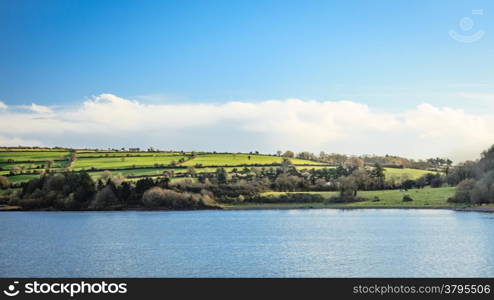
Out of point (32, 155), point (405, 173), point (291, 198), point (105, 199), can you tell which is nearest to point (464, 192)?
point (405, 173)

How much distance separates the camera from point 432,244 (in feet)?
221

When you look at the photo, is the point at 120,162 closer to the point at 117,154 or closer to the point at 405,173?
the point at 117,154

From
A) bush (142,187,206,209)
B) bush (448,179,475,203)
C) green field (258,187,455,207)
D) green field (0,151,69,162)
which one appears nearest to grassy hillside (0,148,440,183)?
green field (0,151,69,162)

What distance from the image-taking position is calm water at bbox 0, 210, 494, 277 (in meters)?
50.3

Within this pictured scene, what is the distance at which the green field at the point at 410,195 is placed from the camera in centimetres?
13638

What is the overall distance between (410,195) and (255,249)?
88.6m

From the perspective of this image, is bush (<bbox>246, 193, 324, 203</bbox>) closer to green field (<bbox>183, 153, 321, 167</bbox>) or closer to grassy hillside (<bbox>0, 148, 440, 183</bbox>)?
grassy hillside (<bbox>0, 148, 440, 183</bbox>)

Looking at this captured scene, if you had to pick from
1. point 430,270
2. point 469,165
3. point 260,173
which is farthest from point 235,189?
point 430,270

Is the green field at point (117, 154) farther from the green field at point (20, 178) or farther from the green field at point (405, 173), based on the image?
the green field at point (405, 173)

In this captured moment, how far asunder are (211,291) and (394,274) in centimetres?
1637

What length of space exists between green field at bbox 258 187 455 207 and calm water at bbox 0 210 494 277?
36177 mm
